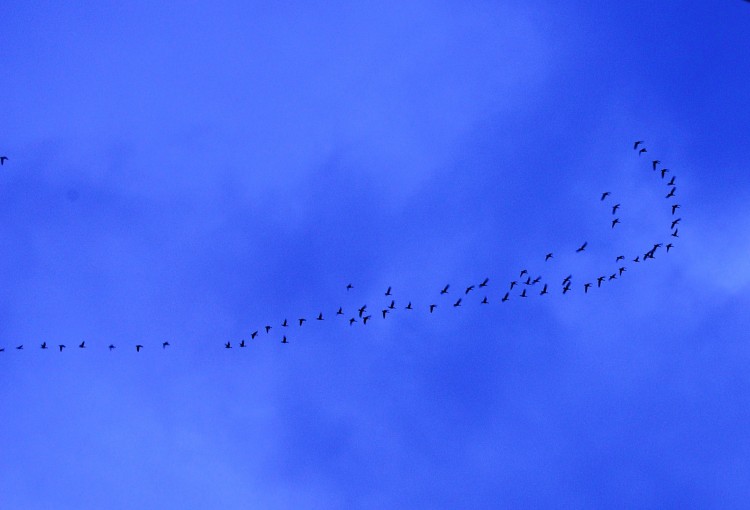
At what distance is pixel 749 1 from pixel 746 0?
0.20 ft

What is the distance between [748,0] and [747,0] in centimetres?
2

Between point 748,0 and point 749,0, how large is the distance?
0.03 meters

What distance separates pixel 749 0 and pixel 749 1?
0.05 metres

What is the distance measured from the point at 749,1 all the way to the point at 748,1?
20 mm

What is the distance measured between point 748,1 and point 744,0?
0.70 ft

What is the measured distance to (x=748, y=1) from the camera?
1716cm

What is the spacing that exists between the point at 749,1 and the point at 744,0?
23 cm

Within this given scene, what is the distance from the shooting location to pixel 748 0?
17094 mm

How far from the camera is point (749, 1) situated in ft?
56.3

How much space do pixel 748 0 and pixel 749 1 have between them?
0.08 metres

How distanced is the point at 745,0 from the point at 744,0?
0.10 m

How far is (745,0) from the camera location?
1708 cm

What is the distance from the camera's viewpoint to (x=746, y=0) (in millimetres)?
17156
